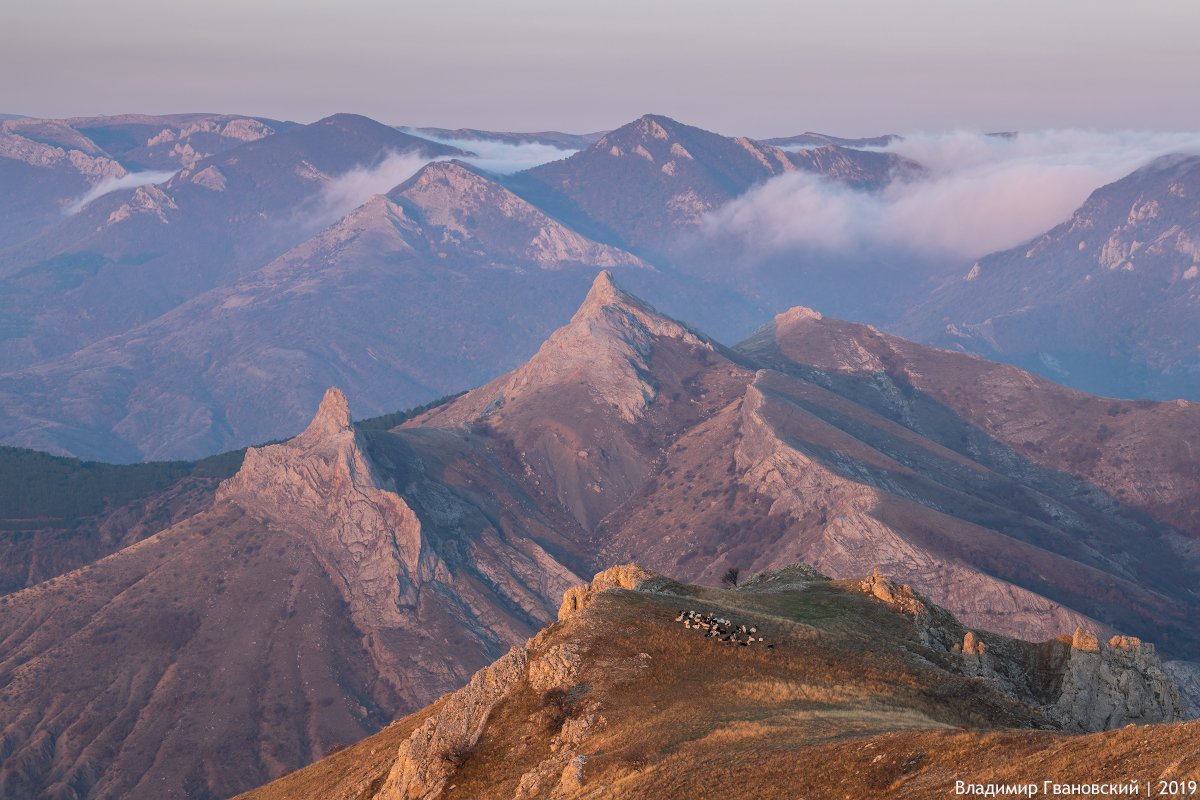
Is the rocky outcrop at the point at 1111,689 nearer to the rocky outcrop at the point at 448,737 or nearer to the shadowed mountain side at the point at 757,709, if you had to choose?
the shadowed mountain side at the point at 757,709

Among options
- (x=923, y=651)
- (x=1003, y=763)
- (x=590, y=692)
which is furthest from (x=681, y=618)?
(x=1003, y=763)

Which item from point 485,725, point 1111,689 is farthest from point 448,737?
point 1111,689

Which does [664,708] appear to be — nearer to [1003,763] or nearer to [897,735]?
[897,735]

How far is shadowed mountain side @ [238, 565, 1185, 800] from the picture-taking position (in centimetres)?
5650

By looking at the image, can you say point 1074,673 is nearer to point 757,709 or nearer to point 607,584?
point 757,709

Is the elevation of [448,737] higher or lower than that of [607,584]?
lower

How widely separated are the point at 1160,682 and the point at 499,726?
53.1 metres

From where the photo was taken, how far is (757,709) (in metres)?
71.8

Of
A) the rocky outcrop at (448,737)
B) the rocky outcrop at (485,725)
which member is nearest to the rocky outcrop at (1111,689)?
the rocky outcrop at (485,725)

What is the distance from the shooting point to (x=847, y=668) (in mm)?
80938

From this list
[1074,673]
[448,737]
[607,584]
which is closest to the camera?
[448,737]

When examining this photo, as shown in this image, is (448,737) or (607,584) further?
(607,584)

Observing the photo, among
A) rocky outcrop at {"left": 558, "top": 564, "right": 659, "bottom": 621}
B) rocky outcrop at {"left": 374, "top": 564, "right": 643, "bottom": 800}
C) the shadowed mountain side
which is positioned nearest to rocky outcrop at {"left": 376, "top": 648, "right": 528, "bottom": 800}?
rocky outcrop at {"left": 374, "top": 564, "right": 643, "bottom": 800}

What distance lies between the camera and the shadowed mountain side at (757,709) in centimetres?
5650
